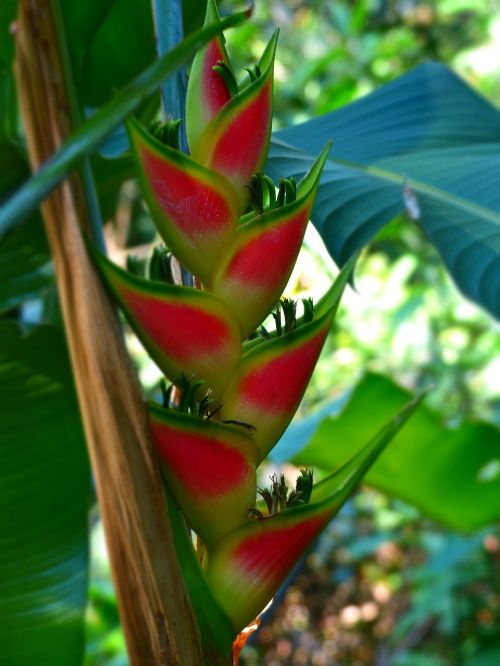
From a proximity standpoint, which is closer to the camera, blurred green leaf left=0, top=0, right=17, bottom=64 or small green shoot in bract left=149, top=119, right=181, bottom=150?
small green shoot in bract left=149, top=119, right=181, bottom=150

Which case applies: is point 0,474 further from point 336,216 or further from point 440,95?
point 440,95

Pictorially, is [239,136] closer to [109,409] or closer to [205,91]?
[205,91]

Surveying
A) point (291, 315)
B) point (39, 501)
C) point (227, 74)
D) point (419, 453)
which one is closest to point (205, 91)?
point (227, 74)

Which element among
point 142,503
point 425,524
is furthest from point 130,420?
point 425,524

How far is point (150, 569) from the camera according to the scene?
0.32m

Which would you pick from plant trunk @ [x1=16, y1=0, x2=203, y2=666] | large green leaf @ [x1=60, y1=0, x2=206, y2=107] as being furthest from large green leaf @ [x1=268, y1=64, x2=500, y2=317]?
plant trunk @ [x1=16, y1=0, x2=203, y2=666]

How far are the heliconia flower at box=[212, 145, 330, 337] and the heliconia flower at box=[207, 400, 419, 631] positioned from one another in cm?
9

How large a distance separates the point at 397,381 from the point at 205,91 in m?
1.39

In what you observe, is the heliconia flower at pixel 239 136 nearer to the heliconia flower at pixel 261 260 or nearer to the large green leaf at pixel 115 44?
the heliconia flower at pixel 261 260

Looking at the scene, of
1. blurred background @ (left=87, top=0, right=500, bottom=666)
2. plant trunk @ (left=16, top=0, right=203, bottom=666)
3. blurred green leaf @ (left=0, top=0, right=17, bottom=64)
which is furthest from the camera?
blurred background @ (left=87, top=0, right=500, bottom=666)

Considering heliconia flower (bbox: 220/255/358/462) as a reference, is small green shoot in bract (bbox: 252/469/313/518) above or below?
below

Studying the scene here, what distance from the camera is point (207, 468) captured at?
1.12 ft

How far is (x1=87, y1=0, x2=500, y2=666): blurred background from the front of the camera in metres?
2.03

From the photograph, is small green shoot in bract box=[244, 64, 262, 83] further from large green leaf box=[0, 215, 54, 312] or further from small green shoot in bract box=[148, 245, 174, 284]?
large green leaf box=[0, 215, 54, 312]
